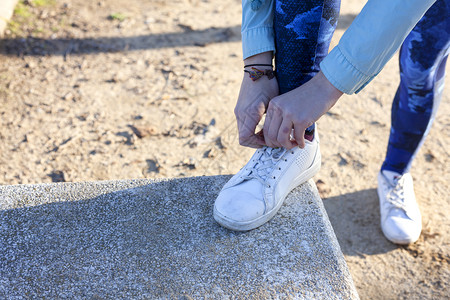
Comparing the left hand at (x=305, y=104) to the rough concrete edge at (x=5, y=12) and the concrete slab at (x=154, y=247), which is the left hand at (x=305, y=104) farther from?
the rough concrete edge at (x=5, y=12)

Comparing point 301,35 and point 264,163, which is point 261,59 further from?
point 264,163

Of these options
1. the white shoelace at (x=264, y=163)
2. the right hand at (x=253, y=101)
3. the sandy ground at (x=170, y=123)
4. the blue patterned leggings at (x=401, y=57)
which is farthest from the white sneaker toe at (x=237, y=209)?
the sandy ground at (x=170, y=123)

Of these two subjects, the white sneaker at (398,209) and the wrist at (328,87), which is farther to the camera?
the white sneaker at (398,209)

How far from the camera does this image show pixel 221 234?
1.53 meters

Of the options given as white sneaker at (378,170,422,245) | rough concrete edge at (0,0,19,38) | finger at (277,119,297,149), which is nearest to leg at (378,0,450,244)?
white sneaker at (378,170,422,245)

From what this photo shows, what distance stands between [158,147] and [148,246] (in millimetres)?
1299

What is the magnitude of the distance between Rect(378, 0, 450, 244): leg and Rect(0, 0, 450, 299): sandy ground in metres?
0.13

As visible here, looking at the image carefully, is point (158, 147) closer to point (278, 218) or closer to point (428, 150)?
point (278, 218)

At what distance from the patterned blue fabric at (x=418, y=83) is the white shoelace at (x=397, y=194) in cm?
6

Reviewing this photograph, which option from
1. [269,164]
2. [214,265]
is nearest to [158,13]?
[269,164]

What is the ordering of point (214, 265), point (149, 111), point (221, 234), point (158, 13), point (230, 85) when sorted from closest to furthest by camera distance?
point (214, 265), point (221, 234), point (149, 111), point (230, 85), point (158, 13)

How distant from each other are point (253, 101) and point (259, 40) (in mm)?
235

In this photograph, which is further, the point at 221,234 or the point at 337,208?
the point at 337,208

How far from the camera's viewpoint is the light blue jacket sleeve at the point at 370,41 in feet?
3.63
